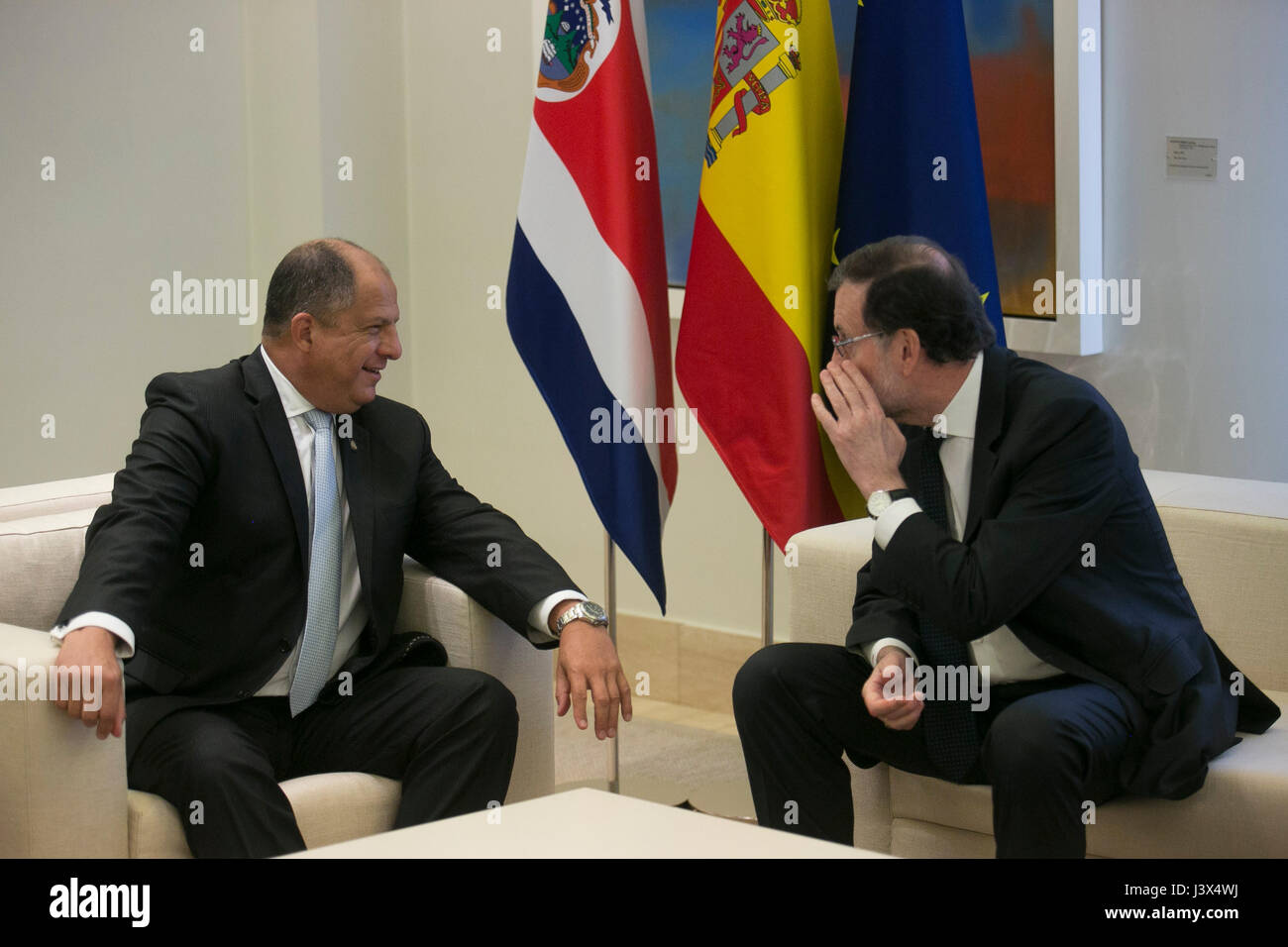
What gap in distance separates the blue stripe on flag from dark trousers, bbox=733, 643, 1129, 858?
69 cm

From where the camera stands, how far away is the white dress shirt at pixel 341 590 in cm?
277

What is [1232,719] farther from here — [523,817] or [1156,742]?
[523,817]

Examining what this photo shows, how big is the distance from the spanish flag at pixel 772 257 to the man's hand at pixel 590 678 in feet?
2.25

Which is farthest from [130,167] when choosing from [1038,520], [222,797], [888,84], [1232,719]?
[1232,719]

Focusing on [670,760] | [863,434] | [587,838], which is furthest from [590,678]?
[670,760]

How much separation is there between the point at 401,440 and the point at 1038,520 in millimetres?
1233

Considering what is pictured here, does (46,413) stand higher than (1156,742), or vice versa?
(46,413)

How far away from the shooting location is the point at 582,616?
277cm

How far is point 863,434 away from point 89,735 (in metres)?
1.31

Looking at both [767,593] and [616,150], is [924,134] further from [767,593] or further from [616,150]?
[767,593]

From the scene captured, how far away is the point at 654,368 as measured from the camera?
3.41 metres

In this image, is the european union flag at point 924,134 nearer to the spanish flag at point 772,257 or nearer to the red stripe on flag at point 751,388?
the spanish flag at point 772,257

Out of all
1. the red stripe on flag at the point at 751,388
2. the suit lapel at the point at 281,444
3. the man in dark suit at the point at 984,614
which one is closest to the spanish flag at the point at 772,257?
the red stripe on flag at the point at 751,388
